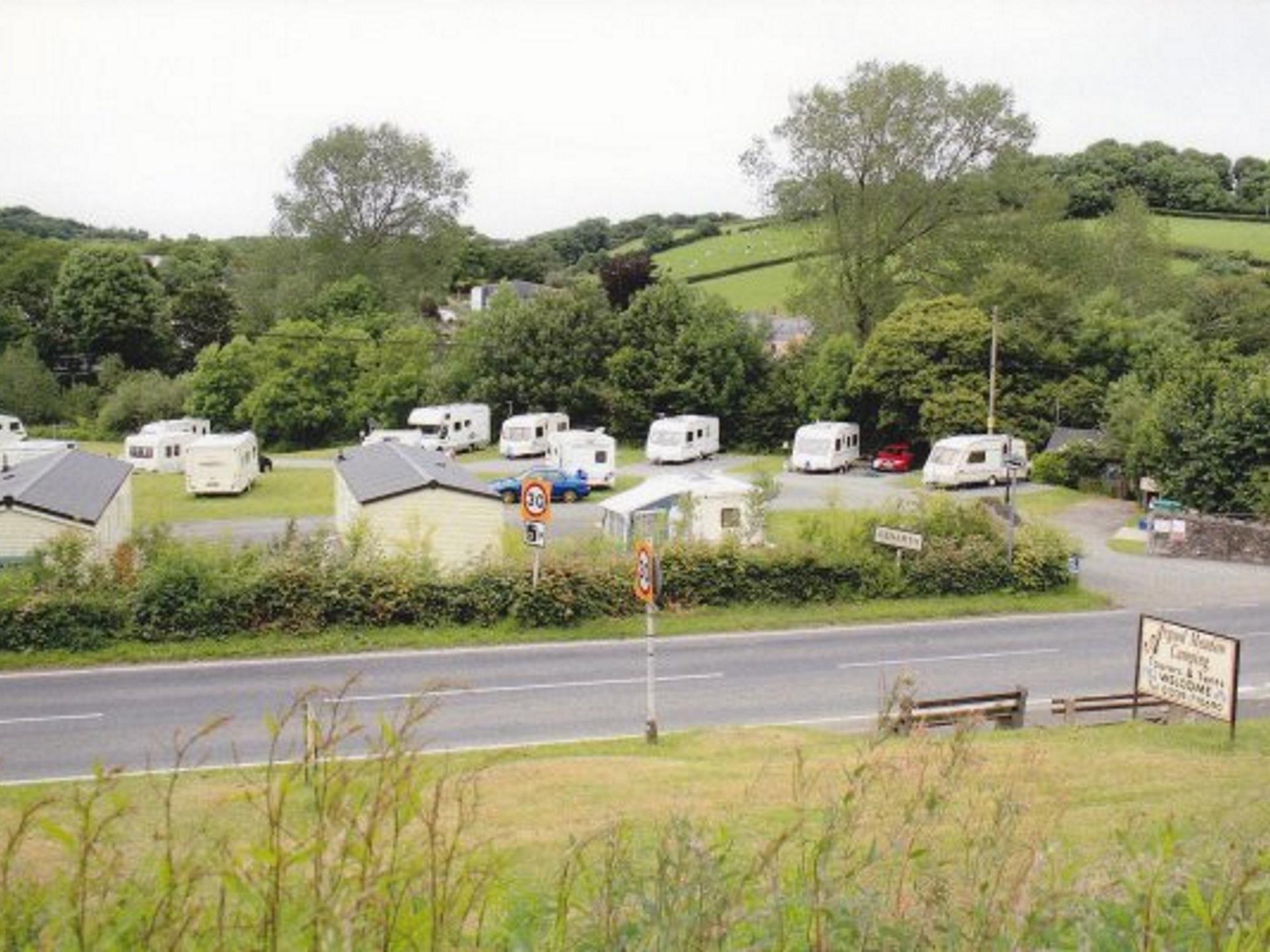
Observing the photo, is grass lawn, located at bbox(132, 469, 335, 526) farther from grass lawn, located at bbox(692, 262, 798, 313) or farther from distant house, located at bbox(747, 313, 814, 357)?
grass lawn, located at bbox(692, 262, 798, 313)

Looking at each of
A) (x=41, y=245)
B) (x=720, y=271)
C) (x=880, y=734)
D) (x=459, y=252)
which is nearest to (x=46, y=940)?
(x=880, y=734)

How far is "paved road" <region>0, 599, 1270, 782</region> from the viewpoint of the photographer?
1844cm

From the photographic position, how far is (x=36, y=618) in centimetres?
2289

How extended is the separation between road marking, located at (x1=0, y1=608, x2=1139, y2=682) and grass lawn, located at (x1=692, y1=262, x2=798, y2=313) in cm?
5951

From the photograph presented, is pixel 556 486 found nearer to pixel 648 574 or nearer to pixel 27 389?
pixel 648 574

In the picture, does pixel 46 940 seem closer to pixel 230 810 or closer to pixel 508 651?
pixel 230 810

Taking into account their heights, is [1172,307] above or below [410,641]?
above

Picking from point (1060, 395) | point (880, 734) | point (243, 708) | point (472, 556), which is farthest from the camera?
point (1060, 395)

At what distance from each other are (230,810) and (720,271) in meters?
93.2

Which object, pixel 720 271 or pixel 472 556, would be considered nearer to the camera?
pixel 472 556

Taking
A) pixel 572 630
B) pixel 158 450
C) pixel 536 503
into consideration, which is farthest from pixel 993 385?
pixel 158 450

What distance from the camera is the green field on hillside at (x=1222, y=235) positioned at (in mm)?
90812

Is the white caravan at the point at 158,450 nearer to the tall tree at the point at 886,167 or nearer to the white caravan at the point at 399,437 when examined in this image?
the white caravan at the point at 399,437

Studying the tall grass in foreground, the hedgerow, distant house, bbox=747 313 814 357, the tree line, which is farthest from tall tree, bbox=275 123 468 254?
the tall grass in foreground
